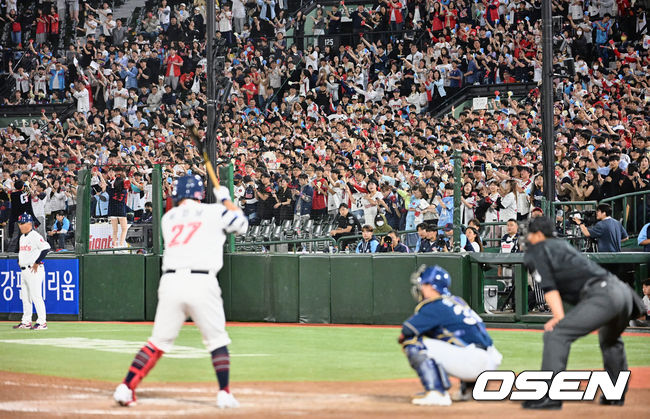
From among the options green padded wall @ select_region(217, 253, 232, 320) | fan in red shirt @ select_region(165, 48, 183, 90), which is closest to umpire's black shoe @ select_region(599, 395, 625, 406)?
green padded wall @ select_region(217, 253, 232, 320)

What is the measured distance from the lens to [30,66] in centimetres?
3588

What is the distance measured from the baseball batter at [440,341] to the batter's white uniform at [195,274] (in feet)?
5.12

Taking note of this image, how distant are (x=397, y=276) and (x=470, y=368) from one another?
27.3 ft

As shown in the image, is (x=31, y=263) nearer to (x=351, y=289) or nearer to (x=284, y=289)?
(x=284, y=289)

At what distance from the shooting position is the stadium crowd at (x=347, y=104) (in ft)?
60.7

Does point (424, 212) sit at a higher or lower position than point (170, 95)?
lower

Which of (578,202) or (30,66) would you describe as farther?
(30,66)

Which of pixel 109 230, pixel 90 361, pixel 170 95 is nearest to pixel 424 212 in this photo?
pixel 109 230

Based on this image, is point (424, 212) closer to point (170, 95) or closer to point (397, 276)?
point (397, 276)

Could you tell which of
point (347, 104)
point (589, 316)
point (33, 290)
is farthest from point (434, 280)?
point (347, 104)

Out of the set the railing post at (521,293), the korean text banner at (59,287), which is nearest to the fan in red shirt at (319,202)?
the korean text banner at (59,287)

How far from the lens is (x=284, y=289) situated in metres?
17.4

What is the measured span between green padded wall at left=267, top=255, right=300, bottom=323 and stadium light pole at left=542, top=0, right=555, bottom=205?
440 cm

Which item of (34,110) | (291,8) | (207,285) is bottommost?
(207,285)
